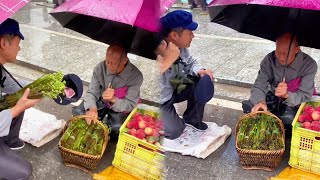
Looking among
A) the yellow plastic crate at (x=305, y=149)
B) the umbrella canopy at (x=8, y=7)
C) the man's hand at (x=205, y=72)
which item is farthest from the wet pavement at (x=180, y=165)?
the umbrella canopy at (x=8, y=7)

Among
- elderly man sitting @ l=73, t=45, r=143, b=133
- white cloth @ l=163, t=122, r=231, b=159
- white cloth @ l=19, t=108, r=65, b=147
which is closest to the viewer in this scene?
elderly man sitting @ l=73, t=45, r=143, b=133

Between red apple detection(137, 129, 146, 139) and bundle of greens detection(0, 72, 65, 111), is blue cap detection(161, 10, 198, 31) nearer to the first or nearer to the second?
red apple detection(137, 129, 146, 139)

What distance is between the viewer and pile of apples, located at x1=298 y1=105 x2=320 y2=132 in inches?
117

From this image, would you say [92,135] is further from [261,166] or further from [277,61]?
[277,61]

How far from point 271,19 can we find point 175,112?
120 centimetres

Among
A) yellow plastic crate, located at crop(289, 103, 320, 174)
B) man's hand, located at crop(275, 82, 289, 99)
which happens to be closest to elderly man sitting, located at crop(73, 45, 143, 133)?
man's hand, located at crop(275, 82, 289, 99)

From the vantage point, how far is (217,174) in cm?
318

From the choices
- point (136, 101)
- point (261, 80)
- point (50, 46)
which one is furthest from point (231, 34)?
point (136, 101)

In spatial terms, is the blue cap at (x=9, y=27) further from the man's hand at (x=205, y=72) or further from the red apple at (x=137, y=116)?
the man's hand at (x=205, y=72)

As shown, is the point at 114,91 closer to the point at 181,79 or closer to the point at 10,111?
the point at 181,79

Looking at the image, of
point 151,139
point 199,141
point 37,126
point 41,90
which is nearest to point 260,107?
point 199,141

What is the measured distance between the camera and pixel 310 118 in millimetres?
3062

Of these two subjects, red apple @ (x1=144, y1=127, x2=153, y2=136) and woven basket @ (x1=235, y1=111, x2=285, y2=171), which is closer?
red apple @ (x1=144, y1=127, x2=153, y2=136)

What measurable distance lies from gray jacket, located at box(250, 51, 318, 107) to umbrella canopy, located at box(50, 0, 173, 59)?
1012 millimetres
